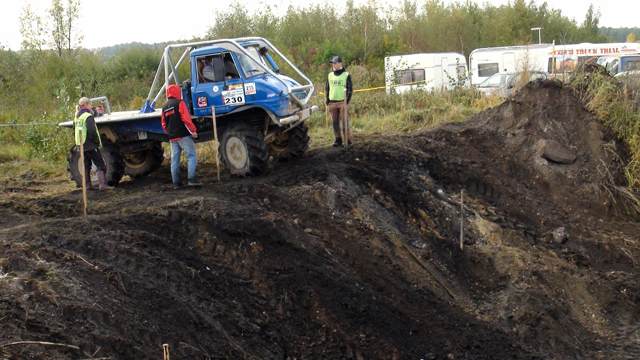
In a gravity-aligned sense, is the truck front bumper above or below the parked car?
below

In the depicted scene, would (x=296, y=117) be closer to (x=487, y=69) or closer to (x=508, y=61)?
(x=508, y=61)

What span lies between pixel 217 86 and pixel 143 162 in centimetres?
281

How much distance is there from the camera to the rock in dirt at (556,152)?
11141 millimetres

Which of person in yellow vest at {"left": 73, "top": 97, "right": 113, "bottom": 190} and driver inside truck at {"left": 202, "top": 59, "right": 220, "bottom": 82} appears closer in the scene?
person in yellow vest at {"left": 73, "top": 97, "right": 113, "bottom": 190}

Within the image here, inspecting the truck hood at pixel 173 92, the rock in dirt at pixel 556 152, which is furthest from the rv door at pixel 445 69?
the truck hood at pixel 173 92

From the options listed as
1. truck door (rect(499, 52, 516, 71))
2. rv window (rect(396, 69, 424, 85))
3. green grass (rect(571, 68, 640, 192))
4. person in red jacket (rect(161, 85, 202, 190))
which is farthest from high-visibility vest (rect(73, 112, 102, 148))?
truck door (rect(499, 52, 516, 71))

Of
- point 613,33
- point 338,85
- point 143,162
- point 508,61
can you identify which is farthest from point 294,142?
point 613,33

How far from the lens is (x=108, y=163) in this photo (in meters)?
10.4

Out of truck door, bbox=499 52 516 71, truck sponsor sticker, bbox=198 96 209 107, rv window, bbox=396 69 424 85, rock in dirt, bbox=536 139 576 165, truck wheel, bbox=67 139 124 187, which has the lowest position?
rock in dirt, bbox=536 139 576 165

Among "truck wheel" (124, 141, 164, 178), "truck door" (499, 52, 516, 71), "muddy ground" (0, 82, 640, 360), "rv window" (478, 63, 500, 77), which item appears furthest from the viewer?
"rv window" (478, 63, 500, 77)

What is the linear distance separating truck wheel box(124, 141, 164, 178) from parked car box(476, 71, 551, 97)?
8.32 m

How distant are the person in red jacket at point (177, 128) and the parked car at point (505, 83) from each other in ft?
25.7

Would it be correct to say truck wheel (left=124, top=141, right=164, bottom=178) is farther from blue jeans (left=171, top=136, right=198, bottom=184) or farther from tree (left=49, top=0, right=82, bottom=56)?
tree (left=49, top=0, right=82, bottom=56)

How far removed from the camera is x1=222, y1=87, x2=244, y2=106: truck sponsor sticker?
9625 millimetres
